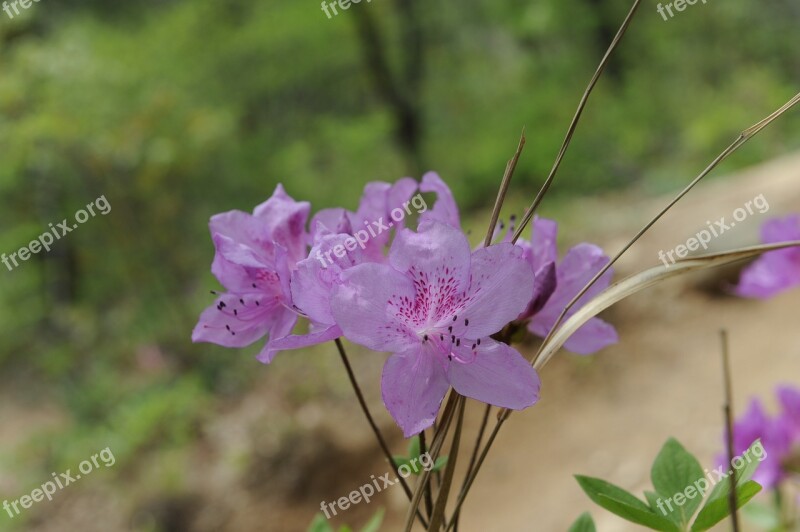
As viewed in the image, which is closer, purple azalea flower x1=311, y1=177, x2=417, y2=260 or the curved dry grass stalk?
the curved dry grass stalk

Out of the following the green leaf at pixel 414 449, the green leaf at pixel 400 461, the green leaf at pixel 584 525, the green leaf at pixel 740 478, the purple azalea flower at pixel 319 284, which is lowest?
the green leaf at pixel 740 478

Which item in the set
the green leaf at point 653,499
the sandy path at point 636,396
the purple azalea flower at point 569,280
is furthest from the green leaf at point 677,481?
the sandy path at point 636,396

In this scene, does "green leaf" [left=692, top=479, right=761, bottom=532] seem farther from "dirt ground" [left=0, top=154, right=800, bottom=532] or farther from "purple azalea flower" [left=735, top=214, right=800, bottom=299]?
"dirt ground" [left=0, top=154, right=800, bottom=532]

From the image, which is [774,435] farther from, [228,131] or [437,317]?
[228,131]

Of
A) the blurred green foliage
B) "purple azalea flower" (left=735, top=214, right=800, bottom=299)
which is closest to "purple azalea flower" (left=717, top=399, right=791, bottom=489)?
"purple azalea flower" (left=735, top=214, right=800, bottom=299)

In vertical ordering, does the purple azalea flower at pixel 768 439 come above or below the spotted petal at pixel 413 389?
below

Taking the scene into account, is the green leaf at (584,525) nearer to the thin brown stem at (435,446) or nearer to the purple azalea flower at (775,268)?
the thin brown stem at (435,446)

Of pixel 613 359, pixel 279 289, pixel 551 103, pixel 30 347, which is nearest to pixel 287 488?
pixel 613 359
